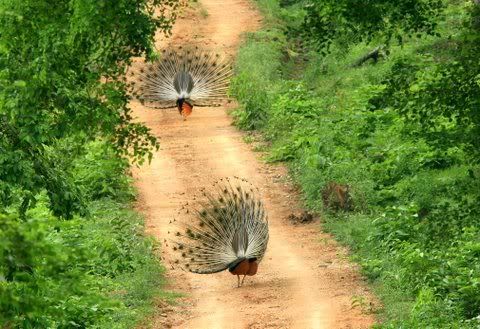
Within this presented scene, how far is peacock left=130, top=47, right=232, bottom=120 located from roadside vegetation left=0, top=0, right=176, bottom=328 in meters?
8.67

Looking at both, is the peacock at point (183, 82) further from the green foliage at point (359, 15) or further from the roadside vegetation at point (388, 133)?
the green foliage at point (359, 15)

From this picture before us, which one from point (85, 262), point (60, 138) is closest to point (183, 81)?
point (60, 138)

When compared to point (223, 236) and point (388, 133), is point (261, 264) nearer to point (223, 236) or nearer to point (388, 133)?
point (223, 236)

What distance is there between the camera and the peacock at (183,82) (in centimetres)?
2603

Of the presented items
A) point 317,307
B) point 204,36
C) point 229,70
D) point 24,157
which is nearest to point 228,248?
point 317,307

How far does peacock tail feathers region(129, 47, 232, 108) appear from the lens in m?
26.0

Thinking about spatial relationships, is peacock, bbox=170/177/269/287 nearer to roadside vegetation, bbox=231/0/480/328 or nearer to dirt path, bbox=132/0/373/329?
dirt path, bbox=132/0/373/329

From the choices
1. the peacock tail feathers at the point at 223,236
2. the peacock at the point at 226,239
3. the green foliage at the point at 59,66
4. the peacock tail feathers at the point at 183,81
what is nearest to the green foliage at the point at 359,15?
the green foliage at the point at 59,66

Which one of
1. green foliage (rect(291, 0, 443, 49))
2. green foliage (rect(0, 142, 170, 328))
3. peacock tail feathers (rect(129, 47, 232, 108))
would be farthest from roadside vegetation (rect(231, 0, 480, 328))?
green foliage (rect(0, 142, 170, 328))

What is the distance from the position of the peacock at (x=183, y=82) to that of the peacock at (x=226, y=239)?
8274 millimetres

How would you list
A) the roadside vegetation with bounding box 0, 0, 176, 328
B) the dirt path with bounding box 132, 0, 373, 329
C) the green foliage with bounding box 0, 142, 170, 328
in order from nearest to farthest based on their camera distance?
the green foliage with bounding box 0, 142, 170, 328 < the roadside vegetation with bounding box 0, 0, 176, 328 < the dirt path with bounding box 132, 0, 373, 329

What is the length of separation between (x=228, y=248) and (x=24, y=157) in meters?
6.66

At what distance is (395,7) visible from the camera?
530 inches

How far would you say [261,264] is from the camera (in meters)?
18.7
